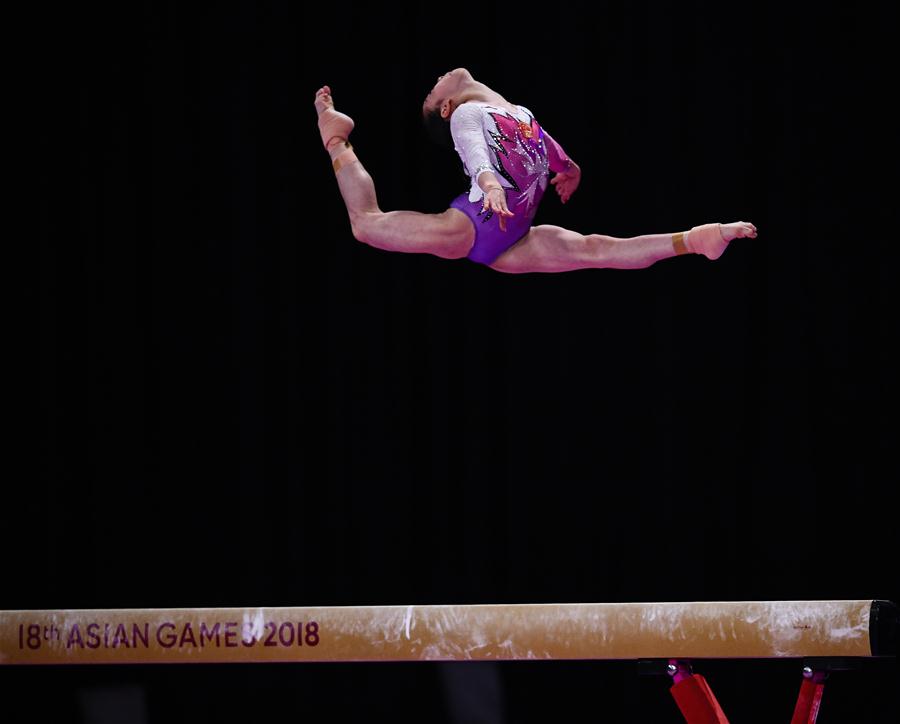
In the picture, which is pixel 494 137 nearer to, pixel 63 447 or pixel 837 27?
pixel 837 27

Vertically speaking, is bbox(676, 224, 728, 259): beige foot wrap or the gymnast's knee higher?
the gymnast's knee

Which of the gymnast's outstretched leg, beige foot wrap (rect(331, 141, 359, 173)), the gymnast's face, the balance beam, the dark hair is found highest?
the gymnast's face

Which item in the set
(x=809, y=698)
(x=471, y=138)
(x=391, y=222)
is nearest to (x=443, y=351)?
(x=391, y=222)

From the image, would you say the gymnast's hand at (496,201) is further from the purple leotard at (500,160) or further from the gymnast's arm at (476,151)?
the purple leotard at (500,160)

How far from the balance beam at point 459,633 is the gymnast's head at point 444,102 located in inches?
72.9

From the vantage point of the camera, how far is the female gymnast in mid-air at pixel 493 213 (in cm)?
431

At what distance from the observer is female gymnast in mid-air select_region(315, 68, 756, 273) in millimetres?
4312

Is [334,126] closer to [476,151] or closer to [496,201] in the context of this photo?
[476,151]

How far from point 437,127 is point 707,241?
3.67ft

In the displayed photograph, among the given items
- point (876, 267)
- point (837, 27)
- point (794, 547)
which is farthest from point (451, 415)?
point (837, 27)

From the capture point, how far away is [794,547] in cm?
526

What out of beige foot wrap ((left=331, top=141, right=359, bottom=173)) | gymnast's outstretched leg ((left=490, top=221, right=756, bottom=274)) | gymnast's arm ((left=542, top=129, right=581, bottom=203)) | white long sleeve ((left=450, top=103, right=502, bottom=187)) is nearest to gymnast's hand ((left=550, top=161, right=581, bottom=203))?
gymnast's arm ((left=542, top=129, right=581, bottom=203))

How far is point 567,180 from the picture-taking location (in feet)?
15.8

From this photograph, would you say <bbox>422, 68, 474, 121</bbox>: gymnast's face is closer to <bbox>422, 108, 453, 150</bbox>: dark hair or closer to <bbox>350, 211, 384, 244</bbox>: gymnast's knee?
<bbox>422, 108, 453, 150</bbox>: dark hair
